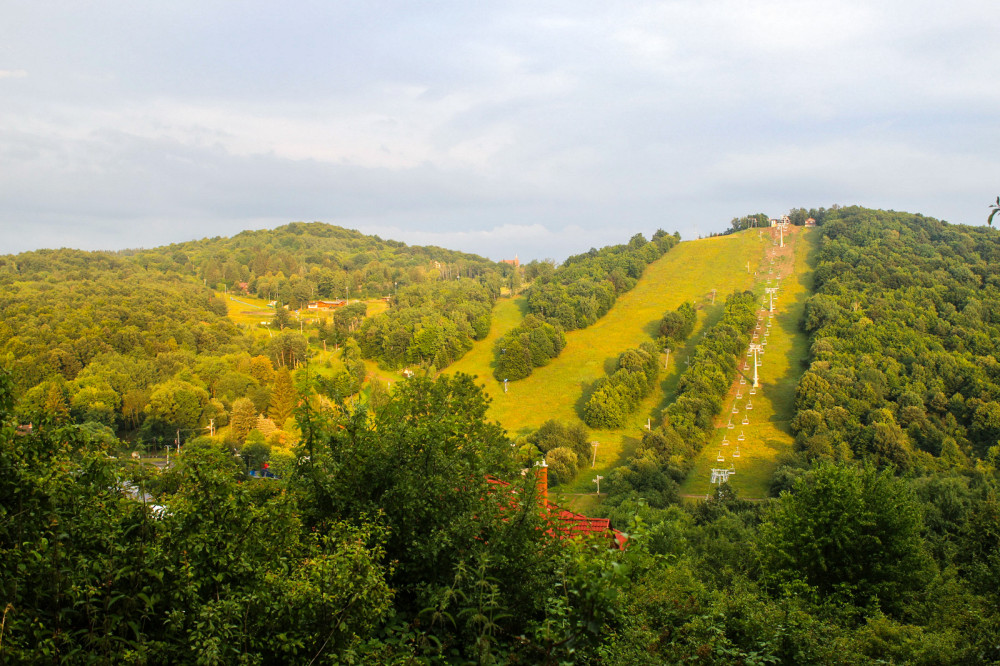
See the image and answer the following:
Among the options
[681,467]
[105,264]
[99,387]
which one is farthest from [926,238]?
[105,264]

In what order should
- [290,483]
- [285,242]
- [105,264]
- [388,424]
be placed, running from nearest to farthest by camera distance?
1. [290,483]
2. [388,424]
3. [105,264]
4. [285,242]

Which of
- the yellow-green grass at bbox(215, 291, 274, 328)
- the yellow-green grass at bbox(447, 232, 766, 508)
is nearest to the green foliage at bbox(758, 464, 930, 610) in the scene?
the yellow-green grass at bbox(447, 232, 766, 508)

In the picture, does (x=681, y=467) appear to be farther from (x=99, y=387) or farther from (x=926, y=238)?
(x=926, y=238)

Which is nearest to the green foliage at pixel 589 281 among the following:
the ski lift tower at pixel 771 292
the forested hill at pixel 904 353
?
the ski lift tower at pixel 771 292

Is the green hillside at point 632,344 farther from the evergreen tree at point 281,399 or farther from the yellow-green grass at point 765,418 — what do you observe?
the evergreen tree at point 281,399

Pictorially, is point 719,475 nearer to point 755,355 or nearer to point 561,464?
point 561,464
